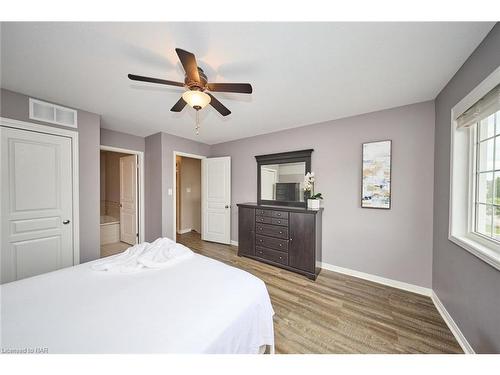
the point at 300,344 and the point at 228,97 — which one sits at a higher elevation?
the point at 228,97

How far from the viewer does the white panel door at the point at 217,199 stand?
3.89 m

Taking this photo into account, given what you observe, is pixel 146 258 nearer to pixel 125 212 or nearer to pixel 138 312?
pixel 138 312

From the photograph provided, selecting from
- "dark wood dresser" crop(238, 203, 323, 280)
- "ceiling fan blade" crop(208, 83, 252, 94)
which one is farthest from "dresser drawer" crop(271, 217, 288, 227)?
"ceiling fan blade" crop(208, 83, 252, 94)

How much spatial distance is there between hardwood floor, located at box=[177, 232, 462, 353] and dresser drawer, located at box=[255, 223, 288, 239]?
0.57m

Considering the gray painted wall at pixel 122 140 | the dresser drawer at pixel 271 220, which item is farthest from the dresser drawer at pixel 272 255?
the gray painted wall at pixel 122 140

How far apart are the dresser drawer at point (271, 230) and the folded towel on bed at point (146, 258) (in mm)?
1440

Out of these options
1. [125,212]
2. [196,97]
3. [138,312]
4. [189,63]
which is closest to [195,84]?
[196,97]

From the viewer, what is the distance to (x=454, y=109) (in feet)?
5.24

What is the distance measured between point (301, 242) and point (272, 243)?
0.49m

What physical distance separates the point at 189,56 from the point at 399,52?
1550mm

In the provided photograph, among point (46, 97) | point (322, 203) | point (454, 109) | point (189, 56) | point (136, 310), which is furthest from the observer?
point (322, 203)

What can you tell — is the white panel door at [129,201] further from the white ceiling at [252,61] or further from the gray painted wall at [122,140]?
the white ceiling at [252,61]
